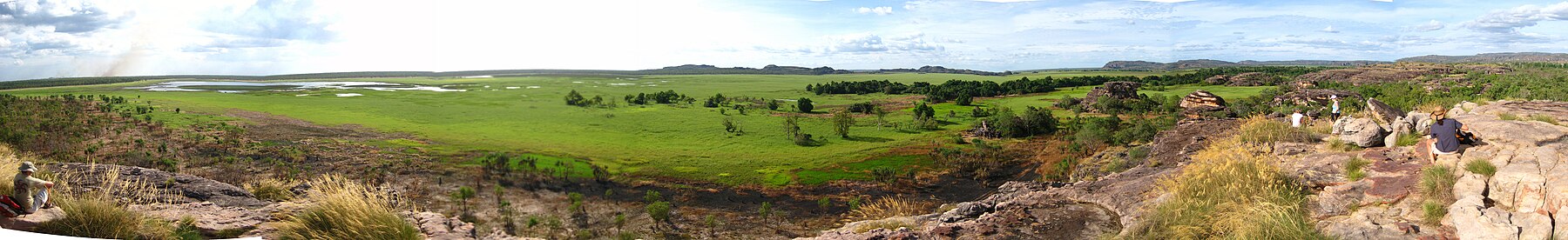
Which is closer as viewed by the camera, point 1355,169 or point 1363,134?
point 1355,169

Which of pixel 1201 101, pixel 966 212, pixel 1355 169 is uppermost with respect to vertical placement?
pixel 1355 169

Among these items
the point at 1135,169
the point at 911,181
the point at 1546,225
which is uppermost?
the point at 1546,225

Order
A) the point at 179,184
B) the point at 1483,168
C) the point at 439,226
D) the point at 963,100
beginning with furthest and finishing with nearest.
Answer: the point at 963,100 < the point at 179,184 < the point at 439,226 < the point at 1483,168

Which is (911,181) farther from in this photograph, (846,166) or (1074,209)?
(1074,209)

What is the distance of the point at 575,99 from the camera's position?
21.5 metres

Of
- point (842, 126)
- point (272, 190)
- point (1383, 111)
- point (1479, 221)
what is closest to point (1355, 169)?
point (1479, 221)

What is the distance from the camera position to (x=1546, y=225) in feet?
13.3

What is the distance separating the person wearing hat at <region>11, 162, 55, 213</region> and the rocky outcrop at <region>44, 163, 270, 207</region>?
1536 millimetres

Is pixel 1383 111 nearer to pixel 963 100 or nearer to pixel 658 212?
pixel 658 212

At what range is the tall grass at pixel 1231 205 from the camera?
492 cm

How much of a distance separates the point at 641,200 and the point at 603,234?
228 cm

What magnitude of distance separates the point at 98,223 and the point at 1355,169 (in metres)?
12.2

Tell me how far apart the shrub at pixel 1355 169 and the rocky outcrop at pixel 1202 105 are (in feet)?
107

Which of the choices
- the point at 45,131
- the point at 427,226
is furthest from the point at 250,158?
the point at 427,226
